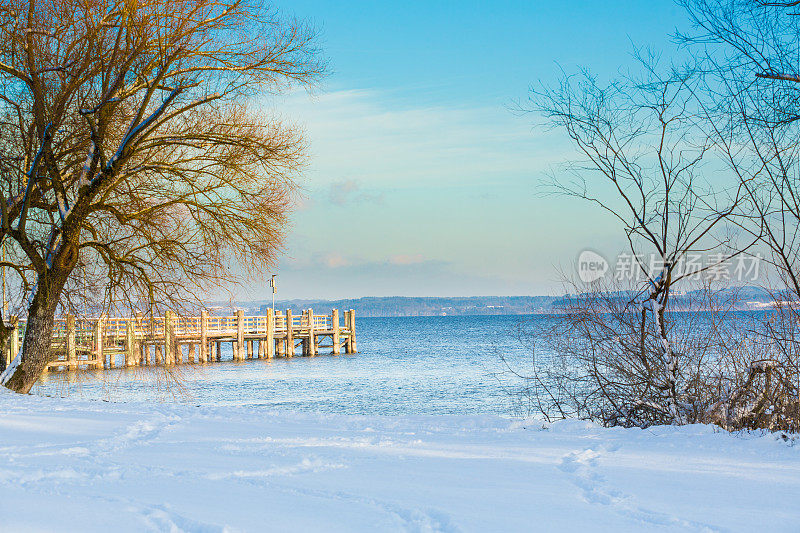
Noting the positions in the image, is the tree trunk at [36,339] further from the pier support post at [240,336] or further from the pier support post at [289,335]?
the pier support post at [289,335]

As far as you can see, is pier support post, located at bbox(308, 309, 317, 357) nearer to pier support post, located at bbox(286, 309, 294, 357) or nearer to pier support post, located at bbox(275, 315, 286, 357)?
pier support post, located at bbox(286, 309, 294, 357)

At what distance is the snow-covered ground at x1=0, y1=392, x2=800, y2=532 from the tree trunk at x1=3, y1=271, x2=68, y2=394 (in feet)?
17.6

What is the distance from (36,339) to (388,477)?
34.6ft

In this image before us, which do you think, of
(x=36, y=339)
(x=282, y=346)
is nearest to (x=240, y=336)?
(x=282, y=346)

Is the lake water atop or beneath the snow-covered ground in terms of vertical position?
beneath

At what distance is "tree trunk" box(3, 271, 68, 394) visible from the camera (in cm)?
1364

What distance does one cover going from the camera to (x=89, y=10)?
1234 centimetres

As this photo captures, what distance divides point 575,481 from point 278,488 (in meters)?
2.17

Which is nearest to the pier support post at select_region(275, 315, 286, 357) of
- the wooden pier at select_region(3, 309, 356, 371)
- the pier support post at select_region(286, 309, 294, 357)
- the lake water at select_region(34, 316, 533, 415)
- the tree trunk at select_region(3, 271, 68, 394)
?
the wooden pier at select_region(3, 309, 356, 371)

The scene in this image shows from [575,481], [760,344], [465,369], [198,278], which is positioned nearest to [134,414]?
[198,278]

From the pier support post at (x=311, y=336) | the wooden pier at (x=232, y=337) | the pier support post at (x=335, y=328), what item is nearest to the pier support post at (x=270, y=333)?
the wooden pier at (x=232, y=337)

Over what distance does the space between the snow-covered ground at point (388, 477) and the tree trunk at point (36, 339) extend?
17.6ft

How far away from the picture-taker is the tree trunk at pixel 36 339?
13641 mm

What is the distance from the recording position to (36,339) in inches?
548
